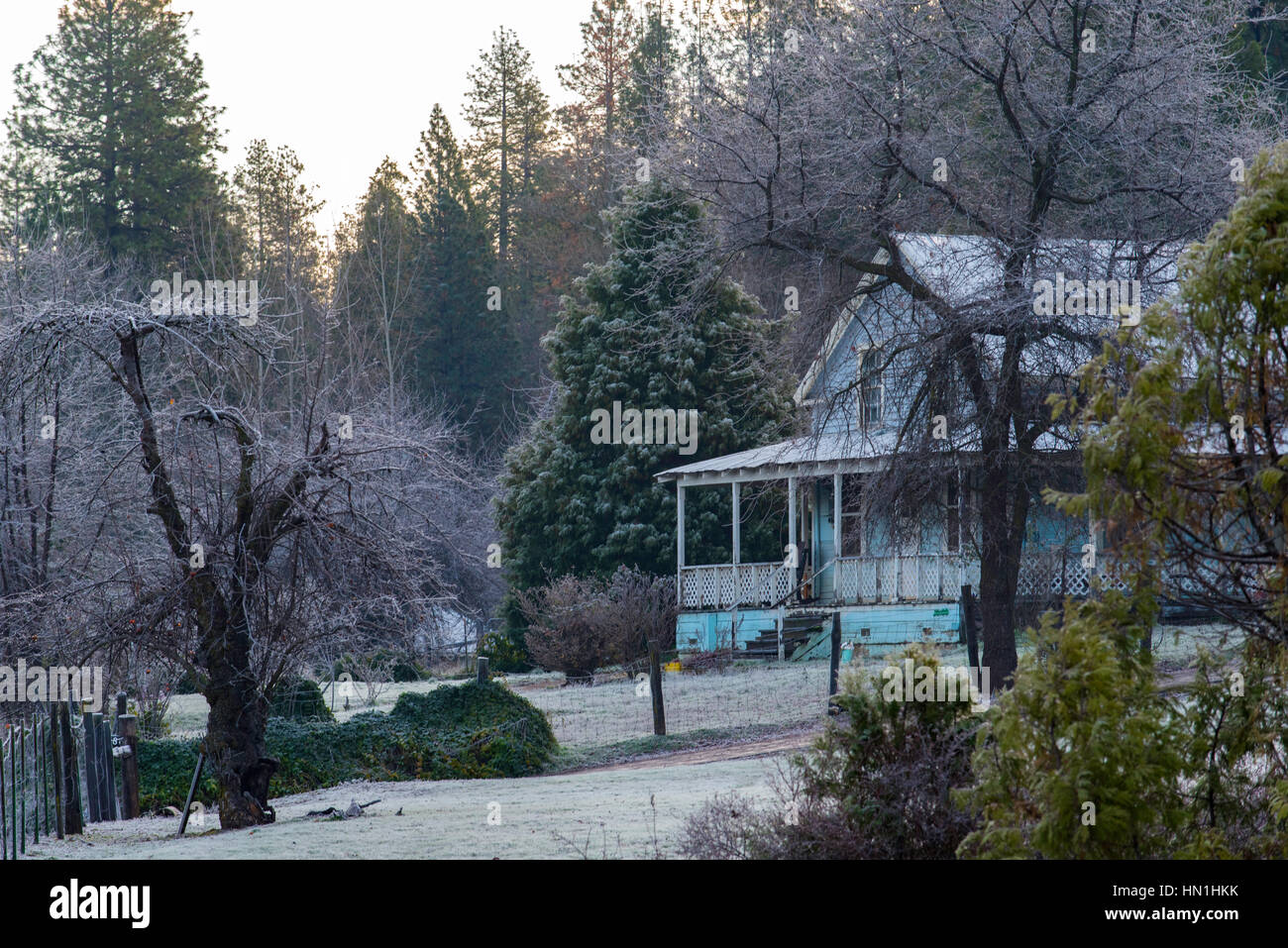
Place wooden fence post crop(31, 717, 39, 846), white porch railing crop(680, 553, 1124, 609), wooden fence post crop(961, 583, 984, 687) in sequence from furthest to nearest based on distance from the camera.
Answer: white porch railing crop(680, 553, 1124, 609) < wooden fence post crop(961, 583, 984, 687) < wooden fence post crop(31, 717, 39, 846)

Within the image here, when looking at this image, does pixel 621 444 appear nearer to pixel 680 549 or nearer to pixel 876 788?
pixel 680 549

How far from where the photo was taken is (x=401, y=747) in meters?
16.5

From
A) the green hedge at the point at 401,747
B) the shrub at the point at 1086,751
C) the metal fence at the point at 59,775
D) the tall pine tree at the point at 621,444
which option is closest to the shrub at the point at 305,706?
the green hedge at the point at 401,747

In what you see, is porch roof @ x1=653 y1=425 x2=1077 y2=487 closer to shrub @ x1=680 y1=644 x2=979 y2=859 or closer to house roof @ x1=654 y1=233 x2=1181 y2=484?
house roof @ x1=654 y1=233 x2=1181 y2=484

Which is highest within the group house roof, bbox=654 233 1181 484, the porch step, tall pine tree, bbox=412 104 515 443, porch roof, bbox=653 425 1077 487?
tall pine tree, bbox=412 104 515 443

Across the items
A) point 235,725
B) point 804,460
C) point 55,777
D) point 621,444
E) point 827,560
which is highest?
point 621,444

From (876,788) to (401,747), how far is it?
999cm

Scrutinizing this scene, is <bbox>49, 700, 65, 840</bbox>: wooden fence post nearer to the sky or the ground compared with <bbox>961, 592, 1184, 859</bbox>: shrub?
nearer to the ground

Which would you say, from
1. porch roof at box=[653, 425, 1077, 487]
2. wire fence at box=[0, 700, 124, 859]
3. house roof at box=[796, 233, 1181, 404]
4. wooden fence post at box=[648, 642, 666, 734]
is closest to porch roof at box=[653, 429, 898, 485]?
porch roof at box=[653, 425, 1077, 487]

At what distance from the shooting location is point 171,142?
142 feet

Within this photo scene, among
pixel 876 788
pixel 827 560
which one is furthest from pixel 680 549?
pixel 876 788

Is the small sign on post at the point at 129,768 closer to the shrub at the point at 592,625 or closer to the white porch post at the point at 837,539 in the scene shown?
the shrub at the point at 592,625

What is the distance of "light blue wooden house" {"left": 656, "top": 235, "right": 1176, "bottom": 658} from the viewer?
571 inches

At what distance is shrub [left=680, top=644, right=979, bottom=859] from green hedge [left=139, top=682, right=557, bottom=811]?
8704 mm
